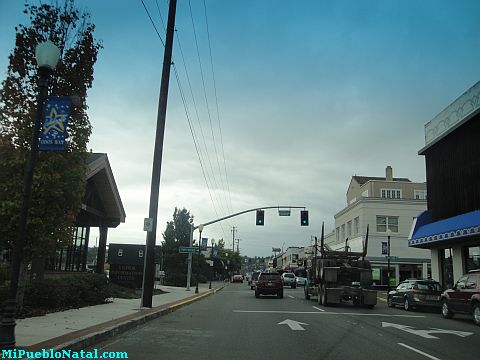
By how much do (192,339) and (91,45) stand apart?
29.6ft

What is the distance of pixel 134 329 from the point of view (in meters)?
13.0

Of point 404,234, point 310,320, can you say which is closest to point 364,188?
point 404,234

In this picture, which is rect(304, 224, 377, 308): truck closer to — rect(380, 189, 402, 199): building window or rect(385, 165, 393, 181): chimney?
rect(380, 189, 402, 199): building window

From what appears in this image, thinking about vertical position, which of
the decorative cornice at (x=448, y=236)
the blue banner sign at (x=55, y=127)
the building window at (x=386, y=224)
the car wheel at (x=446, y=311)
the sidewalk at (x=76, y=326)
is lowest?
the sidewalk at (x=76, y=326)

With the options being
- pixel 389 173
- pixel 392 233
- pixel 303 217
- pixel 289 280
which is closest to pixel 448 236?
pixel 303 217

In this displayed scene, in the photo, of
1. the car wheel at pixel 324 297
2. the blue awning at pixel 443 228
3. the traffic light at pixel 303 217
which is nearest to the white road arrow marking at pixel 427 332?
the blue awning at pixel 443 228

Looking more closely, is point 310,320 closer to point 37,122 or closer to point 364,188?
point 37,122

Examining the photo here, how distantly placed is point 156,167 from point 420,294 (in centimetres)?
1324

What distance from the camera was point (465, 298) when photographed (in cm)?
1741

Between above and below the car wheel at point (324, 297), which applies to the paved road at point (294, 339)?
below

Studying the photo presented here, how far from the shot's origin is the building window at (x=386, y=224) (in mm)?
50250

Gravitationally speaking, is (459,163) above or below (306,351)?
above

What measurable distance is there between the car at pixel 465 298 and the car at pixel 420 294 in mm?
2490

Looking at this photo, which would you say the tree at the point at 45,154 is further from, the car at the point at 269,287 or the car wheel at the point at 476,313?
the car at the point at 269,287
